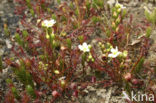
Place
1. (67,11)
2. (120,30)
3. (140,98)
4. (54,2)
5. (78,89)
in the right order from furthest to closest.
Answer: (54,2) → (67,11) → (120,30) → (78,89) → (140,98)

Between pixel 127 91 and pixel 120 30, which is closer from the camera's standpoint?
pixel 127 91

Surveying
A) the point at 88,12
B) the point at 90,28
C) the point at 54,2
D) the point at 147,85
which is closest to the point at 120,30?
the point at 90,28

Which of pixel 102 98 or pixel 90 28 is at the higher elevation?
pixel 90 28

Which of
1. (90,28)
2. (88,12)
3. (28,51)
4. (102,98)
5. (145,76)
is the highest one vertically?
(88,12)

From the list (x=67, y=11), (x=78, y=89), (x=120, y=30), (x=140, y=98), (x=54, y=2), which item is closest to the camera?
(x=140, y=98)

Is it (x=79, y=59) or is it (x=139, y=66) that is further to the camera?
(x=79, y=59)

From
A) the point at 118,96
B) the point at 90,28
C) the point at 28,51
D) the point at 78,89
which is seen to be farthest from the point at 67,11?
the point at 118,96

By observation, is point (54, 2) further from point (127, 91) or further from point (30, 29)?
point (127, 91)
